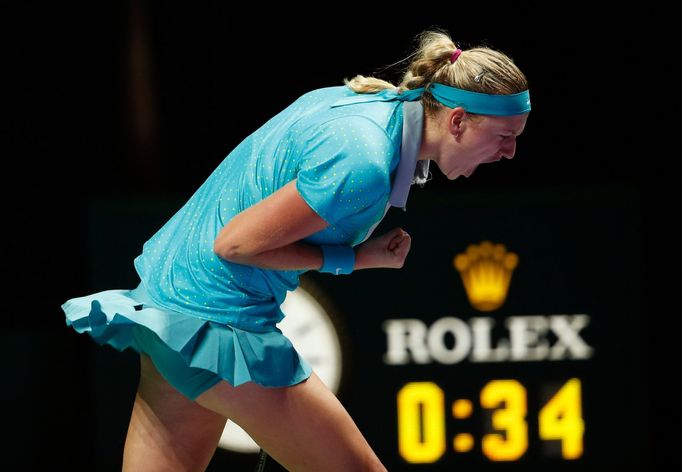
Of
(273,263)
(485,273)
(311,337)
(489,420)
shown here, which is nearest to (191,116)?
(311,337)

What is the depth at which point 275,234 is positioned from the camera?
1869 millimetres

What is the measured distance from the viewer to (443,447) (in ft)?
11.5

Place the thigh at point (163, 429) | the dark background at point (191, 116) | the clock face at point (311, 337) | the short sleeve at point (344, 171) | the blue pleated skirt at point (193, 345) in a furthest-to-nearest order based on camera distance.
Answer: the dark background at point (191, 116) → the clock face at point (311, 337) → the thigh at point (163, 429) → the blue pleated skirt at point (193, 345) → the short sleeve at point (344, 171)

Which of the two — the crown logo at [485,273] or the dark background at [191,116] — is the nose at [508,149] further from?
the dark background at [191,116]

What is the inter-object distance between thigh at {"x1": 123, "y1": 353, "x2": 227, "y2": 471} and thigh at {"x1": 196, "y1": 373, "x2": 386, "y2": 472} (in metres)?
0.07

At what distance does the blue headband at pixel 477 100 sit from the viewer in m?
1.98

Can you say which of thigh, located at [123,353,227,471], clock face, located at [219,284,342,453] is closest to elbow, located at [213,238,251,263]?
thigh, located at [123,353,227,471]

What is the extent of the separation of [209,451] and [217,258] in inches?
14.9

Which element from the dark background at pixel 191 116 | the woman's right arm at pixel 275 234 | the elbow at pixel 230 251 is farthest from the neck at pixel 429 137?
the dark background at pixel 191 116

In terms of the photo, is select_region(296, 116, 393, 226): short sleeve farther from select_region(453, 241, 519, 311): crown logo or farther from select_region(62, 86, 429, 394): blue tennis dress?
select_region(453, 241, 519, 311): crown logo

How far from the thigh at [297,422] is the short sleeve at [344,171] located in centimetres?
33

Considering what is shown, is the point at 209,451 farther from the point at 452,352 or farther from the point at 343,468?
the point at 452,352

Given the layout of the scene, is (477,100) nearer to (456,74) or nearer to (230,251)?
(456,74)

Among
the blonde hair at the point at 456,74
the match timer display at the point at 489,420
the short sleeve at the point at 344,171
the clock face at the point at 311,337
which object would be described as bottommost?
the match timer display at the point at 489,420
